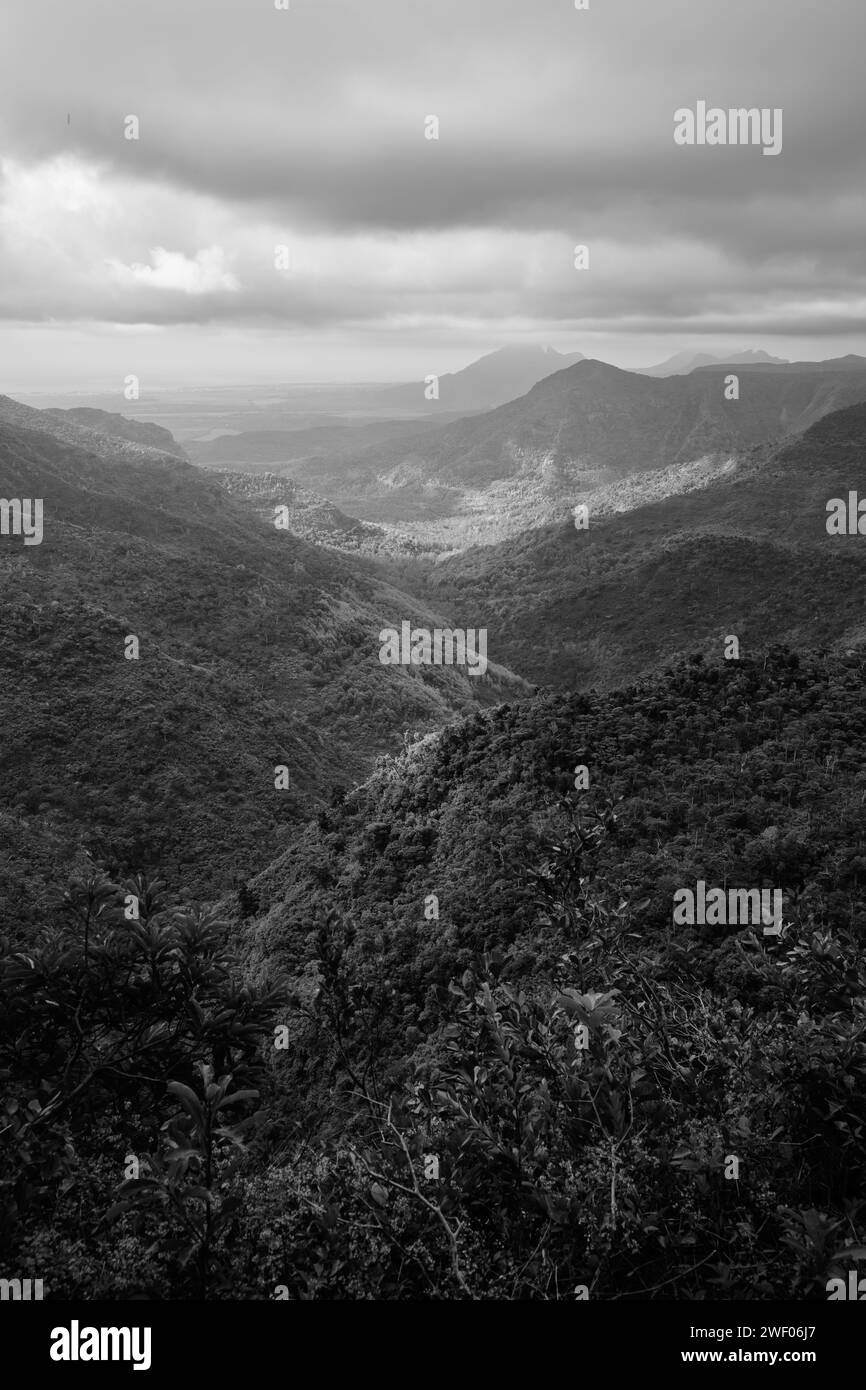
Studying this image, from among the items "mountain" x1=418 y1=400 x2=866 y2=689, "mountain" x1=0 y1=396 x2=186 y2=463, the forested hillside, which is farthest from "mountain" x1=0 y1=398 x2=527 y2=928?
"mountain" x1=0 y1=396 x2=186 y2=463

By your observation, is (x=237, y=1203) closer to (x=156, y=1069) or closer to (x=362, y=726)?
(x=156, y=1069)

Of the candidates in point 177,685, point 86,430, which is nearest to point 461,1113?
point 177,685

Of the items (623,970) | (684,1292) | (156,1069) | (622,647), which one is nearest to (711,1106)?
(684,1292)

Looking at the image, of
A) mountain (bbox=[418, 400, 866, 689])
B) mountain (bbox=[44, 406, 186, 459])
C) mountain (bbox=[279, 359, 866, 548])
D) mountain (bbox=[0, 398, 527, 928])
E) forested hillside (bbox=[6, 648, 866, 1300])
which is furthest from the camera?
mountain (bbox=[279, 359, 866, 548])

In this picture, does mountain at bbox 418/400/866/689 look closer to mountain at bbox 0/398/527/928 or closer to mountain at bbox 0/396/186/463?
mountain at bbox 0/398/527/928

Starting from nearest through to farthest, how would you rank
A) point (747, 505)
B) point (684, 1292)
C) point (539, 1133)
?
1. point (684, 1292)
2. point (539, 1133)
3. point (747, 505)

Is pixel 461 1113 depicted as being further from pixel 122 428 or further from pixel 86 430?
pixel 122 428

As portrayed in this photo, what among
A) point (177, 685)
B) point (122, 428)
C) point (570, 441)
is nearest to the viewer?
point (177, 685)
